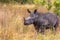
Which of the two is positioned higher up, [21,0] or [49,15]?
[49,15]

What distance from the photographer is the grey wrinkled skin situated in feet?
38.2

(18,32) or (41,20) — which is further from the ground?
(41,20)

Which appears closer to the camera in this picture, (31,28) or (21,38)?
(21,38)

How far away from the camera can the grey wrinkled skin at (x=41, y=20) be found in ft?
A: 38.2

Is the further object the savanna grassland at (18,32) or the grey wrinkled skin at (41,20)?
the grey wrinkled skin at (41,20)

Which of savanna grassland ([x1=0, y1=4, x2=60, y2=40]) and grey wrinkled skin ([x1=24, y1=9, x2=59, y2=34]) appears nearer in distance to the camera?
savanna grassland ([x1=0, y1=4, x2=60, y2=40])

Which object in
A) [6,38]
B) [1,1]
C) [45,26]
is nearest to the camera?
[6,38]

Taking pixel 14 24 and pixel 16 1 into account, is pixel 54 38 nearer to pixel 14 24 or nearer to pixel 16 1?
pixel 14 24

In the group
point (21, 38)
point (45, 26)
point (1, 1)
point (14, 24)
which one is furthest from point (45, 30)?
point (1, 1)

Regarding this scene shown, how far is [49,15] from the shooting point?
41.1ft

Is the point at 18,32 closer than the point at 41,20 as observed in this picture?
Yes

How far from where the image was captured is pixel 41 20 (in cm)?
1209

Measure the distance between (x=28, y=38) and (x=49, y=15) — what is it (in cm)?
269

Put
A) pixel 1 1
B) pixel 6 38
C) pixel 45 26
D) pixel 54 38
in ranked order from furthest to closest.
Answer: pixel 1 1 → pixel 45 26 → pixel 54 38 → pixel 6 38
